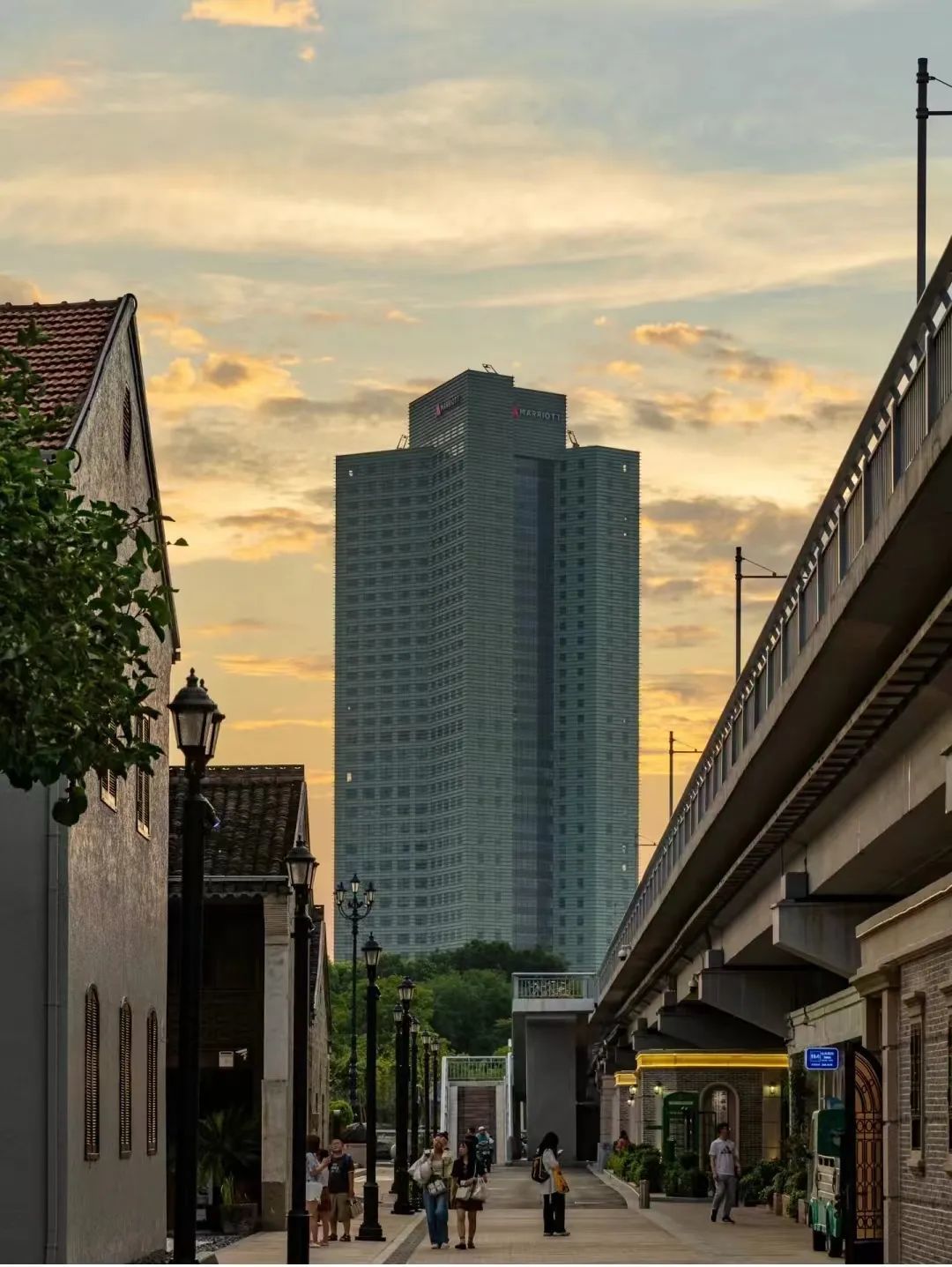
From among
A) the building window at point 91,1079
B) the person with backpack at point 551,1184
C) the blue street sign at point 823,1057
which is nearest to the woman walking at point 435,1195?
the person with backpack at point 551,1184

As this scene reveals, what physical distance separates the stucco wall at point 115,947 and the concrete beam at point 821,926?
10150 millimetres

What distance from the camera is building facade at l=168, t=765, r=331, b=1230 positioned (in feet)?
150

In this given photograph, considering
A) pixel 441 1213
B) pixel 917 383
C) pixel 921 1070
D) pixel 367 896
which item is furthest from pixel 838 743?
pixel 367 896

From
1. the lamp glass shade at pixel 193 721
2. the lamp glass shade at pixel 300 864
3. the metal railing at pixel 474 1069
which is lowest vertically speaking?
the metal railing at pixel 474 1069

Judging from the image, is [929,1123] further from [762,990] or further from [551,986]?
[551,986]

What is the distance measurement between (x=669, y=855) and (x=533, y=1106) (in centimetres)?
6514

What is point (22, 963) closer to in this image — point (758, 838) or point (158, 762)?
point (158, 762)

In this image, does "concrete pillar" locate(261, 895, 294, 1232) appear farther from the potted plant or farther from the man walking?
the man walking

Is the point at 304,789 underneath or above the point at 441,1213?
above

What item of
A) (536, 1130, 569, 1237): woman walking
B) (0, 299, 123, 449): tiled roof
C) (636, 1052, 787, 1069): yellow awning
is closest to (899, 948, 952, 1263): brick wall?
(0, 299, 123, 449): tiled roof

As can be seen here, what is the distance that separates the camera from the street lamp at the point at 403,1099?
52625 mm

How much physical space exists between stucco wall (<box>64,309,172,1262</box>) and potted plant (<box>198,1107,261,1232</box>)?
9.42m

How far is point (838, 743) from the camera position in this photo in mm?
28641

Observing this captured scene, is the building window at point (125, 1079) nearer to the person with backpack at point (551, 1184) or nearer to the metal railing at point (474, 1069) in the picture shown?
the person with backpack at point (551, 1184)
